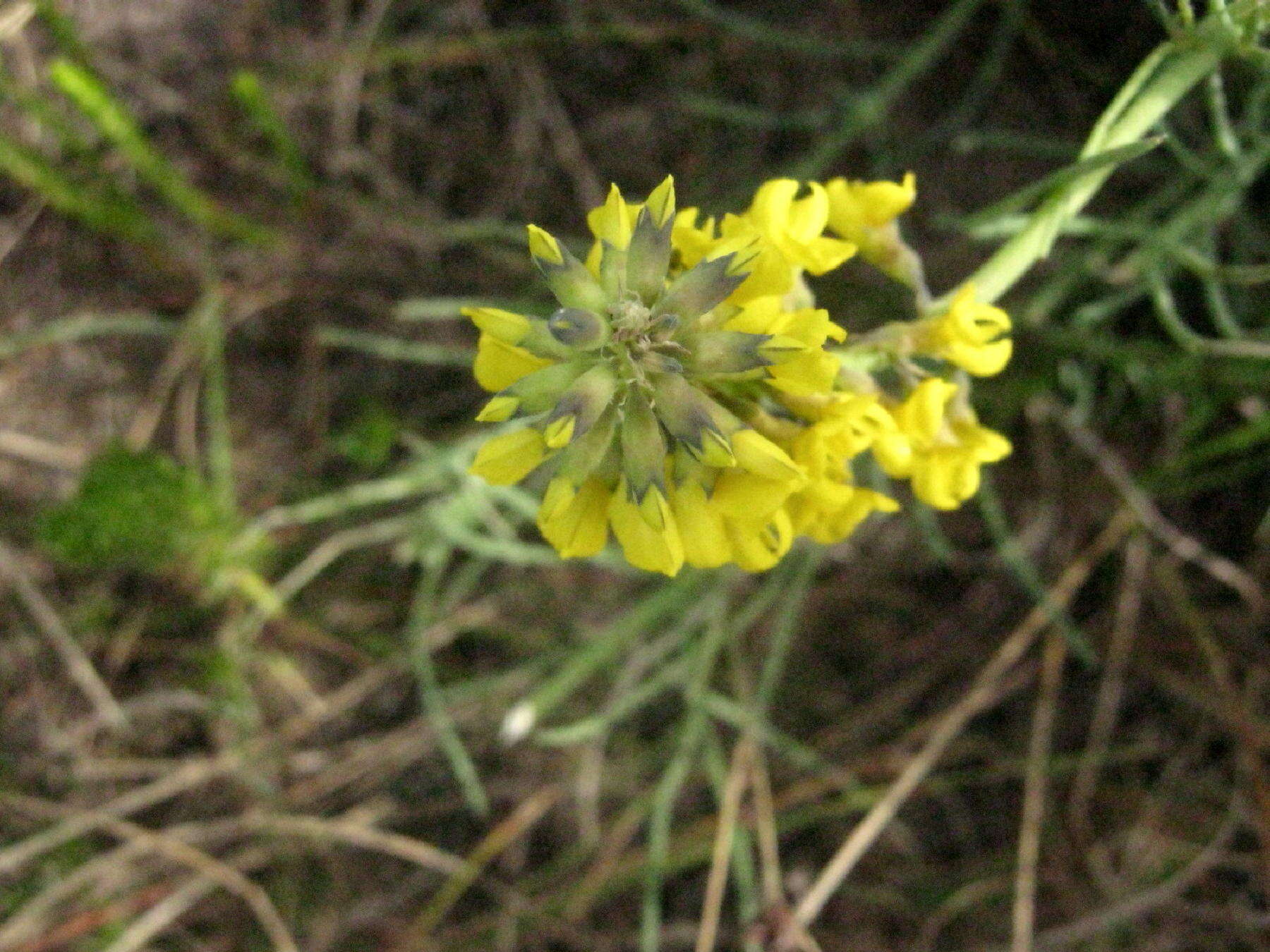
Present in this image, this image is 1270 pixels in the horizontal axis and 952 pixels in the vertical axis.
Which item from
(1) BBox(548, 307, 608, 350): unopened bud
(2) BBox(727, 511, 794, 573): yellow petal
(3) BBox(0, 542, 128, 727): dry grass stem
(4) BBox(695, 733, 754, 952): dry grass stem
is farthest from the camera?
(3) BBox(0, 542, 128, 727): dry grass stem

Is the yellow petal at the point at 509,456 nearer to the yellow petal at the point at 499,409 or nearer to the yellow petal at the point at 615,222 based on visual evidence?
the yellow petal at the point at 499,409

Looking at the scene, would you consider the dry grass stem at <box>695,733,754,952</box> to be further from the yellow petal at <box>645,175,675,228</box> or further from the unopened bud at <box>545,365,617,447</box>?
the yellow petal at <box>645,175,675,228</box>

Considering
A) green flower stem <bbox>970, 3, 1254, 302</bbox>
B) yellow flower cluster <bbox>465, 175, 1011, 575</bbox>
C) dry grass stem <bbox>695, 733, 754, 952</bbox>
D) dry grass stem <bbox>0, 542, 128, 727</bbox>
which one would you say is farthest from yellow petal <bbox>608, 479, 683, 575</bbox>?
dry grass stem <bbox>0, 542, 128, 727</bbox>

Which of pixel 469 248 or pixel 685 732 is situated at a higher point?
pixel 469 248

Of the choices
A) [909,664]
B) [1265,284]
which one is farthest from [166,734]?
[1265,284]

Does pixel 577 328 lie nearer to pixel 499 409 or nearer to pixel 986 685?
pixel 499 409

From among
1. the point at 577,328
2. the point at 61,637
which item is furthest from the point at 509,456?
the point at 61,637

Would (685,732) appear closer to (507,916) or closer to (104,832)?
(507,916)
